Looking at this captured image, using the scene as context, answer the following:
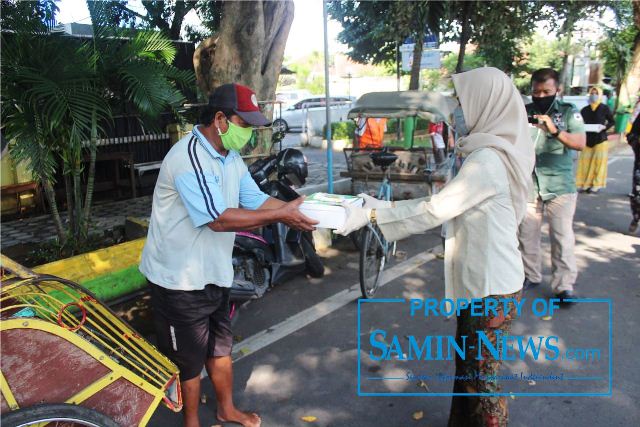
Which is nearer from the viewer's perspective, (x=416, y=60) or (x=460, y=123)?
(x=460, y=123)

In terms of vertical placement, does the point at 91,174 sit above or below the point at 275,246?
above

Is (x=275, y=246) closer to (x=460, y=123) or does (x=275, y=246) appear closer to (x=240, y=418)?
(x=240, y=418)

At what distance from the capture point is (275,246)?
4.53 meters

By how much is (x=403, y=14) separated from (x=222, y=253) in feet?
28.2

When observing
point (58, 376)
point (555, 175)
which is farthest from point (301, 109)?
point (58, 376)

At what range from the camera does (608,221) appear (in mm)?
7168

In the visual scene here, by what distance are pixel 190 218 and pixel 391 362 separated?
196 cm

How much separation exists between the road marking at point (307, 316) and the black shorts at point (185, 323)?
1099 mm

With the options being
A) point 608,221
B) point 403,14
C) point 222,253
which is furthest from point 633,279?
point 403,14

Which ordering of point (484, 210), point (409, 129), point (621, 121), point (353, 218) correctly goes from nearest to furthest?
point (484, 210) → point (353, 218) → point (409, 129) → point (621, 121)

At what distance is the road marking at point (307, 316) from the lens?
3832 mm

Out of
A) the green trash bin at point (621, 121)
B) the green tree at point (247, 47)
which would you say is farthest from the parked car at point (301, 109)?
the green tree at point (247, 47)

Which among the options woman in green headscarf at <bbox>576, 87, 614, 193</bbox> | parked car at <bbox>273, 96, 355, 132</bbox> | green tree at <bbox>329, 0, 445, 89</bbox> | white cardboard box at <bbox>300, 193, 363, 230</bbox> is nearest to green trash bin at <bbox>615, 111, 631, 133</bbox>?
green tree at <bbox>329, 0, 445, 89</bbox>

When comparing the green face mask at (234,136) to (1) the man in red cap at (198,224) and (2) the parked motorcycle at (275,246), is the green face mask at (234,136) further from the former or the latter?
(2) the parked motorcycle at (275,246)
